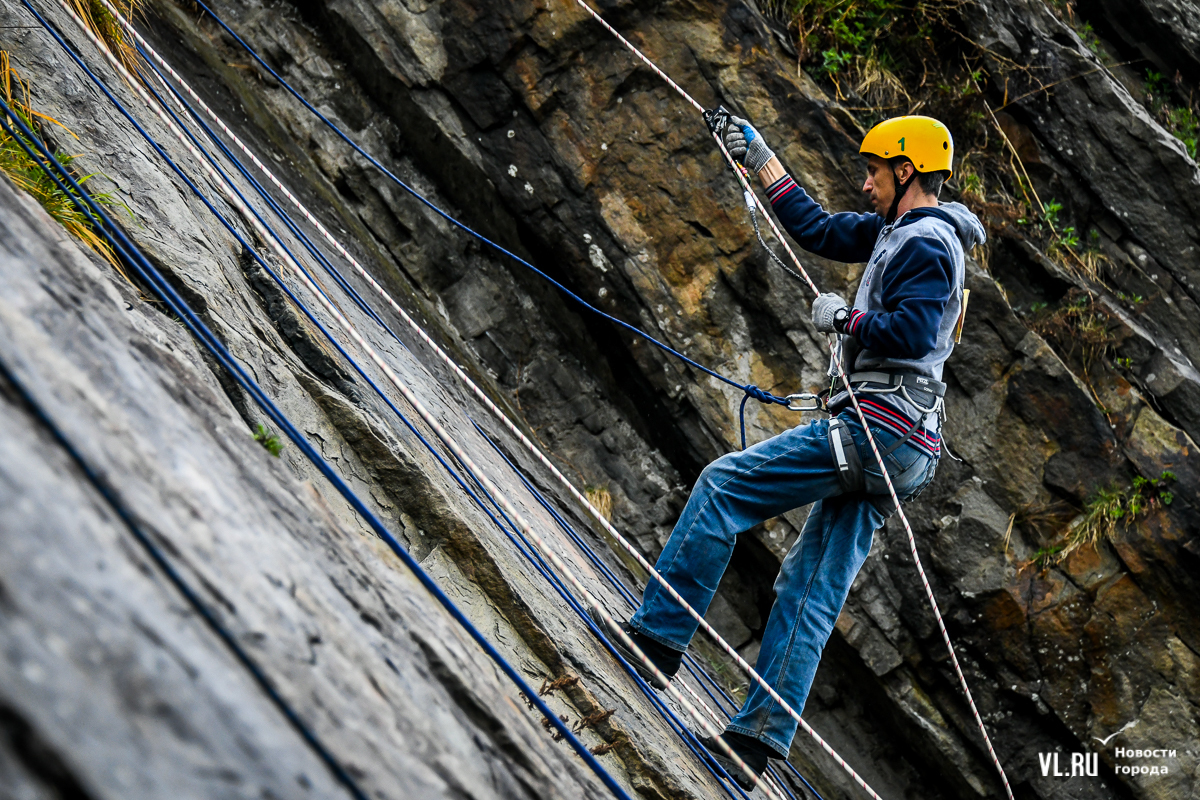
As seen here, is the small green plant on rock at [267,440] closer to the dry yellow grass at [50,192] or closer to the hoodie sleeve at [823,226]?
the dry yellow grass at [50,192]

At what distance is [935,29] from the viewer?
258 inches

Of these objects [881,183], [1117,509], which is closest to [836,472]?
[881,183]

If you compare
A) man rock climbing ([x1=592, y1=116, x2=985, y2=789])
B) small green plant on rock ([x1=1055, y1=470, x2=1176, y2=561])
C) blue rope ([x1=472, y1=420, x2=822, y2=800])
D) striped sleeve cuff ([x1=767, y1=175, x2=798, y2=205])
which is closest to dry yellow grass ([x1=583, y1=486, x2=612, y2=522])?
blue rope ([x1=472, y1=420, x2=822, y2=800])

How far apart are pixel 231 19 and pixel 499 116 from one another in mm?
2040

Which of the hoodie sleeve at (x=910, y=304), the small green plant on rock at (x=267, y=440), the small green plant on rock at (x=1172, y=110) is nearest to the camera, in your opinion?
the small green plant on rock at (x=267, y=440)

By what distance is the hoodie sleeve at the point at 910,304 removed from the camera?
3.09 m

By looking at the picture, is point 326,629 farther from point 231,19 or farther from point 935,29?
point 935,29

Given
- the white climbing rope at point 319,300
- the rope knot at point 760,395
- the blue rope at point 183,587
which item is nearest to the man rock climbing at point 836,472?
the white climbing rope at point 319,300

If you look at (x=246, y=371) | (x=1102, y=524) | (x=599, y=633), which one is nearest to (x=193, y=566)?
(x=246, y=371)

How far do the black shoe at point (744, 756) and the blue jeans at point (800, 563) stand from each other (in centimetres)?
5

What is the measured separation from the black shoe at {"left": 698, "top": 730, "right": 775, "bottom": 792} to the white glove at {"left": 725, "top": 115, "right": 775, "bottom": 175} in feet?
7.73

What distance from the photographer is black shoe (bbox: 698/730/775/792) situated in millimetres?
3172

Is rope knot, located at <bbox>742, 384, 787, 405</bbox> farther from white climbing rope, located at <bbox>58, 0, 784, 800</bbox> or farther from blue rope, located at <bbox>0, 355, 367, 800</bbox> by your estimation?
blue rope, located at <bbox>0, 355, 367, 800</bbox>

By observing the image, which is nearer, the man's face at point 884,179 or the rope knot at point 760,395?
the man's face at point 884,179
